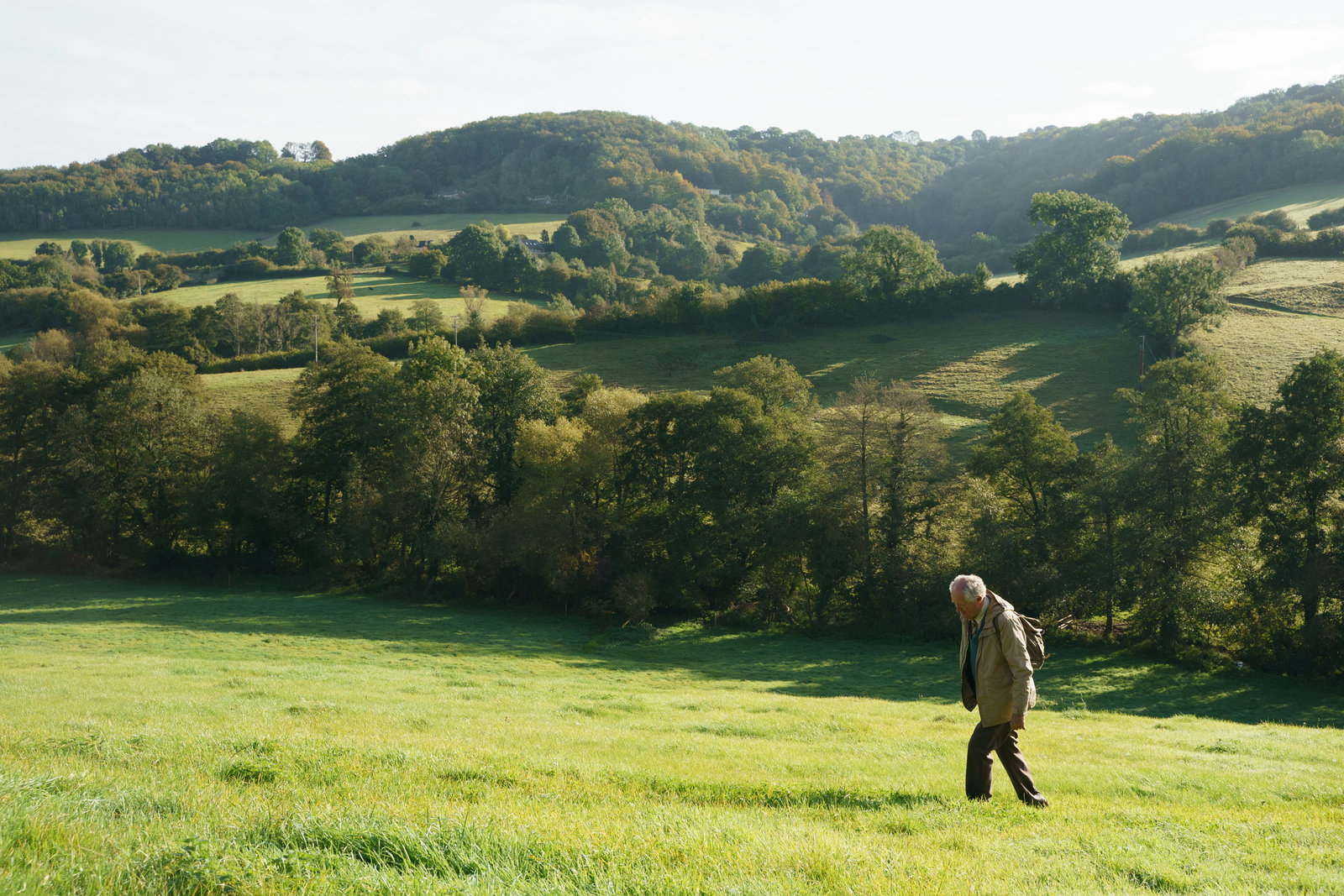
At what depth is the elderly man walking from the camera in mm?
9312

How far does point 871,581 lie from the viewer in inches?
1719

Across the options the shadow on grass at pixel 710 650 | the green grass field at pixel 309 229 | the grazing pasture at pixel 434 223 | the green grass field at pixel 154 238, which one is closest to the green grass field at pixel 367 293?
the green grass field at pixel 154 238

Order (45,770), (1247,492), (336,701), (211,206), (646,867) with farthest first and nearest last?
(211,206)
(1247,492)
(336,701)
(45,770)
(646,867)

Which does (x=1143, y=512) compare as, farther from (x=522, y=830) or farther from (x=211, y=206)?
(x=211, y=206)

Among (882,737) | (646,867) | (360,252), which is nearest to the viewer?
(646,867)

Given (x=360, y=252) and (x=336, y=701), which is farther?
(x=360, y=252)

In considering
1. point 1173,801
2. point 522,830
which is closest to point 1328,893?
point 1173,801

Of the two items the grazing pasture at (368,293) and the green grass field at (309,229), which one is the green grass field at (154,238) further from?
the grazing pasture at (368,293)

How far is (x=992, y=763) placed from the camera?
964 centimetres

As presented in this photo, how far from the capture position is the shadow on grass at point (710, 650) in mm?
30750

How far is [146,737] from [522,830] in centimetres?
799

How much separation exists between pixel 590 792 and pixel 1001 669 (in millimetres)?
5027

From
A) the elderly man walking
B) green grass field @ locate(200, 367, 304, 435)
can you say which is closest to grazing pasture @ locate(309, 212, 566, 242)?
green grass field @ locate(200, 367, 304, 435)

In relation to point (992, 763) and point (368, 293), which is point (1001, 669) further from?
point (368, 293)
